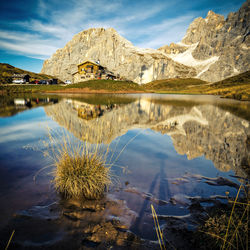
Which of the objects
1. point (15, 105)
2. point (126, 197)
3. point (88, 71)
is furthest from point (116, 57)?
point (126, 197)

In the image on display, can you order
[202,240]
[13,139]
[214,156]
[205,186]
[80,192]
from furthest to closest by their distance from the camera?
[13,139]
[214,156]
[205,186]
[80,192]
[202,240]

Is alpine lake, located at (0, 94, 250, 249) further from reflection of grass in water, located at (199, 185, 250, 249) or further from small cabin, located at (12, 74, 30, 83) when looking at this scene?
small cabin, located at (12, 74, 30, 83)

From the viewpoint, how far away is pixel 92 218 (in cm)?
338

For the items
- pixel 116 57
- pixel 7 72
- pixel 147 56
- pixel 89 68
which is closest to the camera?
pixel 89 68

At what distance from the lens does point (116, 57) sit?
15925 cm

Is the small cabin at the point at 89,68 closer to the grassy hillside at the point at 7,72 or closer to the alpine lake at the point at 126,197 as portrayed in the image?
the grassy hillside at the point at 7,72

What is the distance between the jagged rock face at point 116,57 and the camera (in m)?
159

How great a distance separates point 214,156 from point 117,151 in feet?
14.5

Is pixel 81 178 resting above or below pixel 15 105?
below

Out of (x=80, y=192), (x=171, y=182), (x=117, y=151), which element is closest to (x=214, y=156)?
(x=171, y=182)

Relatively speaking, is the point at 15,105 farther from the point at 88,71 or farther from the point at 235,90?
the point at 235,90

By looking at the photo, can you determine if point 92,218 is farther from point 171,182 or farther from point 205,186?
point 205,186

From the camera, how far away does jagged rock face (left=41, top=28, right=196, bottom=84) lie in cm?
15862

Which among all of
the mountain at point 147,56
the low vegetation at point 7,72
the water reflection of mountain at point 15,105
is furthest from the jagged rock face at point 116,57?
the water reflection of mountain at point 15,105
